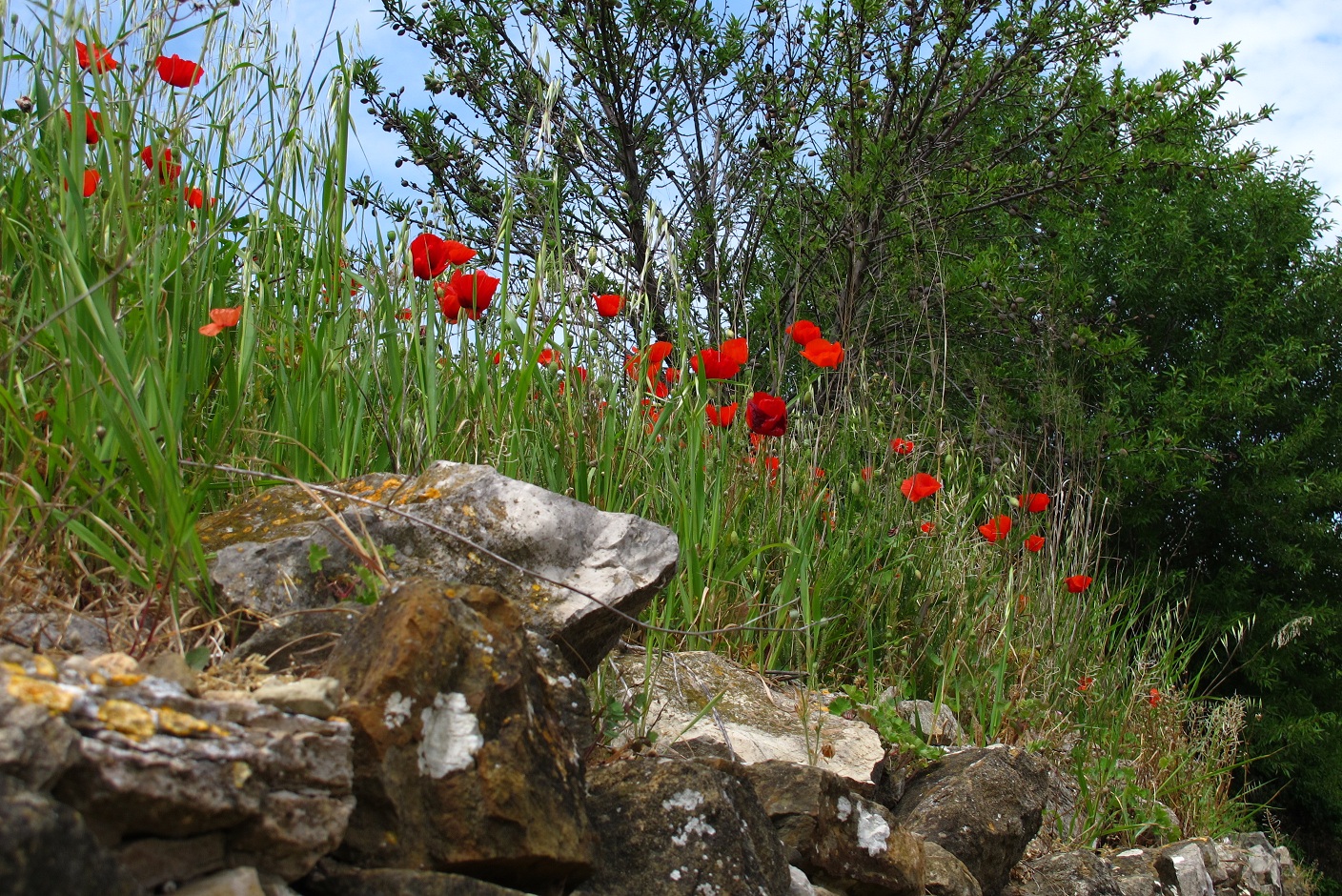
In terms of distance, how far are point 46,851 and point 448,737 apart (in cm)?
49

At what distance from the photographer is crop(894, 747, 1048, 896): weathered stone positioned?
235 cm

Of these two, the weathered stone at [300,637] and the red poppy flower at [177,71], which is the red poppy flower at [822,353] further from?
the weathered stone at [300,637]

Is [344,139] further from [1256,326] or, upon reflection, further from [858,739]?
[1256,326]

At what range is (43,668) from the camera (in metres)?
0.87

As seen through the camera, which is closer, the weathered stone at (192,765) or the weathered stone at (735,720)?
the weathered stone at (192,765)

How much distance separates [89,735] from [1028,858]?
273cm

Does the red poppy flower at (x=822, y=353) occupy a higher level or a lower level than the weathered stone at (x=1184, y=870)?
higher

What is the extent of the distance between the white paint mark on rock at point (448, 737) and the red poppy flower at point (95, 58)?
108cm

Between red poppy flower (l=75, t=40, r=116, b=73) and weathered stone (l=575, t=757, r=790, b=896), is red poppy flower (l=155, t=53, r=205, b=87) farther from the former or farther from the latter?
weathered stone (l=575, t=757, r=790, b=896)

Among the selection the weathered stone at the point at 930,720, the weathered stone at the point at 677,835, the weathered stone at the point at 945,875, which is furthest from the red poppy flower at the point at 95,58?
the weathered stone at the point at 930,720

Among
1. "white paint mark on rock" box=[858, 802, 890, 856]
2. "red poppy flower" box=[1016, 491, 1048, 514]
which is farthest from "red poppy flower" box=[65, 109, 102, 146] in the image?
"red poppy flower" box=[1016, 491, 1048, 514]

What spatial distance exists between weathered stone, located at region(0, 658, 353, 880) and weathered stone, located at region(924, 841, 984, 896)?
1382mm

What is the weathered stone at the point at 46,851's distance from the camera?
25.9 inches

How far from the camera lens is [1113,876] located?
277cm
